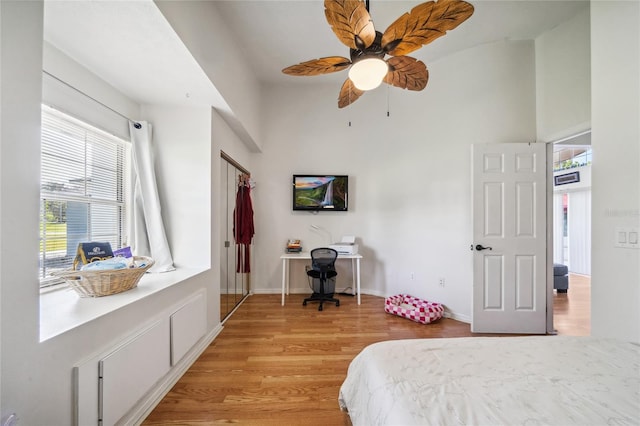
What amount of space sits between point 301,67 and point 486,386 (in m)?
1.98

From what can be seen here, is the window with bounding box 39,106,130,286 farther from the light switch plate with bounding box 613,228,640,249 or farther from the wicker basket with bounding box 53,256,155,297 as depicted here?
the light switch plate with bounding box 613,228,640,249

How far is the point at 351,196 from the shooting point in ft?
12.4

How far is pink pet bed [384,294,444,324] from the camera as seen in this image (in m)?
2.71

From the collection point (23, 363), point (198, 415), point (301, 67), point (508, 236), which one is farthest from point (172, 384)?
point (508, 236)

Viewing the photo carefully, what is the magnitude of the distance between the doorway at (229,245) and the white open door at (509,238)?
291 centimetres

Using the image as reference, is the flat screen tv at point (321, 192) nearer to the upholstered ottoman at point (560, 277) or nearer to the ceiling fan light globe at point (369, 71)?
the ceiling fan light globe at point (369, 71)

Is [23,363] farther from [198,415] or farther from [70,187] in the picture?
[70,187]

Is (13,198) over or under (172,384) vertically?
over

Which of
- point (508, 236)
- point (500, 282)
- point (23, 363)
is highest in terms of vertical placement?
point (508, 236)

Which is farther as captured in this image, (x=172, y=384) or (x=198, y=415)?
(x=172, y=384)

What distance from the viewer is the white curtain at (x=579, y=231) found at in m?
5.55

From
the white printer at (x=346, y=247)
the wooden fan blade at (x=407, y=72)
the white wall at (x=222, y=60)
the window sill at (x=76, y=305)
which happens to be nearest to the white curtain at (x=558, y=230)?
the white printer at (x=346, y=247)

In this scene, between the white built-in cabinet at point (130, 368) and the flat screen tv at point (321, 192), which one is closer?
the white built-in cabinet at point (130, 368)

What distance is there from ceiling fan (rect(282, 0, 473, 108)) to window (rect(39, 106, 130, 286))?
1.64 m
